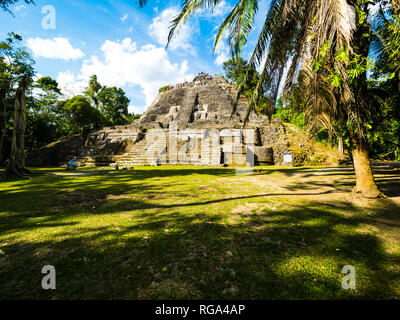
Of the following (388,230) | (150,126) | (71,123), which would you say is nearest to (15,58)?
(71,123)

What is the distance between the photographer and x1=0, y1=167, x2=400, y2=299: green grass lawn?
1467 mm

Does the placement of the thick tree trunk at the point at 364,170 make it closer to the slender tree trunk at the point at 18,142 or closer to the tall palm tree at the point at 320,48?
the tall palm tree at the point at 320,48

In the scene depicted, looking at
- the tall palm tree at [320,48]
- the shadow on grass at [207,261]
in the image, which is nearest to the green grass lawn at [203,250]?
the shadow on grass at [207,261]

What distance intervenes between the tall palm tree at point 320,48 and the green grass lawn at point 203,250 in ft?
5.82

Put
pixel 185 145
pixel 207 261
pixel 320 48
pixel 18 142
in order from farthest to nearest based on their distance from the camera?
pixel 185 145 < pixel 18 142 < pixel 320 48 < pixel 207 261

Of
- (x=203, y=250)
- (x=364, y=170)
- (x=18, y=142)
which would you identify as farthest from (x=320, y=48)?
(x=18, y=142)

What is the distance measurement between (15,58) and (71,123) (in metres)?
8.64

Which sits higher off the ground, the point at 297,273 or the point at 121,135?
the point at 121,135

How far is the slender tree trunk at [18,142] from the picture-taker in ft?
28.9

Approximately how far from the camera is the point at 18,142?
31.5 feet

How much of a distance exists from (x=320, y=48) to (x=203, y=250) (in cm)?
386

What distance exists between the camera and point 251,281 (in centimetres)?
154

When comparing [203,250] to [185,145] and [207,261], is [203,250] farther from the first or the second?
[185,145]
